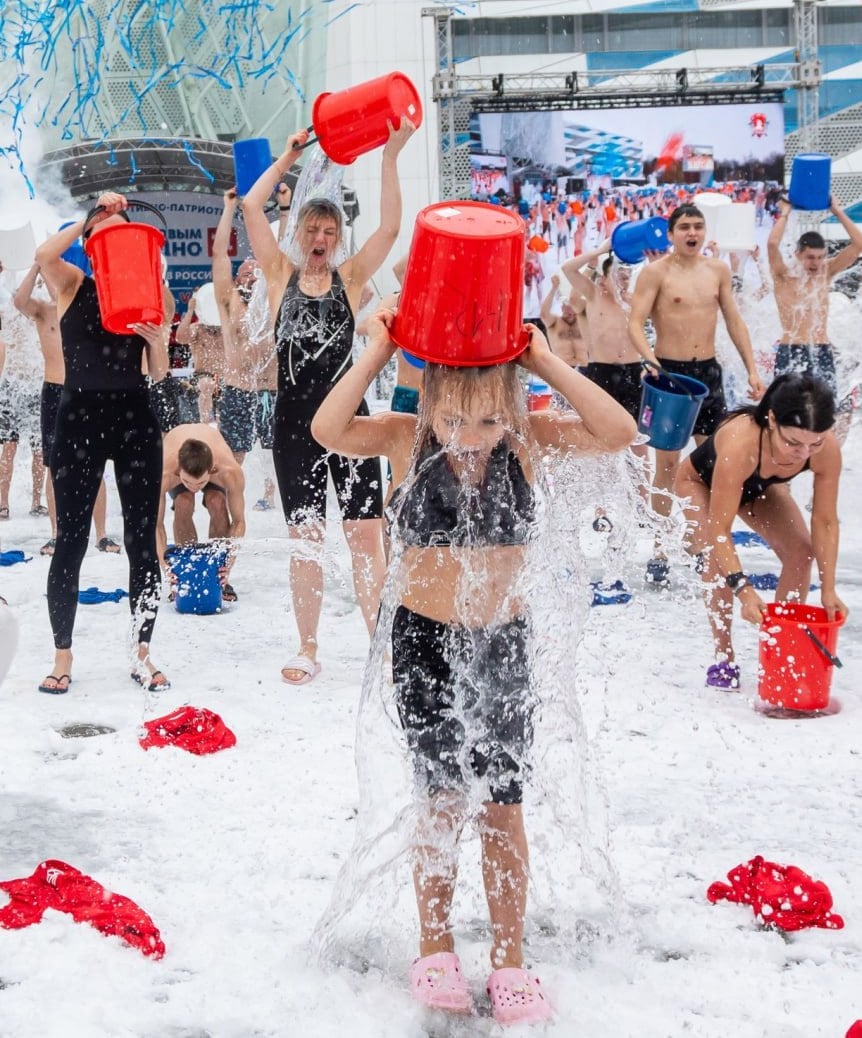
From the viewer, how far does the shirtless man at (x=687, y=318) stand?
242 inches

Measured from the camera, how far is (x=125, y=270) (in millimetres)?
4012

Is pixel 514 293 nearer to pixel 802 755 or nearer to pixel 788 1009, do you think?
pixel 788 1009

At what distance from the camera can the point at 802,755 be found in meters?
3.67

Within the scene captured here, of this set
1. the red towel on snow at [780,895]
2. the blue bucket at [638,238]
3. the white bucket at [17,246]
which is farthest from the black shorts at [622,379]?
the red towel on snow at [780,895]

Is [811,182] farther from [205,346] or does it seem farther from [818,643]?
[205,346]

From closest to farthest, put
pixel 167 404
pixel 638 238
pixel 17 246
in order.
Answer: pixel 638 238 → pixel 167 404 → pixel 17 246

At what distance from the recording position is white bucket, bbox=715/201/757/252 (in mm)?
11781

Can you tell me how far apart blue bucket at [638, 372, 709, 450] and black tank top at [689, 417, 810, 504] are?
1.10 meters

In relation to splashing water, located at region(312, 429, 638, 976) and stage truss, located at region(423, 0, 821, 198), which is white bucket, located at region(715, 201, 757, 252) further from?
splashing water, located at region(312, 429, 638, 976)

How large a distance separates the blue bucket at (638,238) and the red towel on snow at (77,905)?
494cm

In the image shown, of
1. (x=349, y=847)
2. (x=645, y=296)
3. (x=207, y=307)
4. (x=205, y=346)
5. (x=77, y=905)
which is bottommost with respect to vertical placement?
(x=349, y=847)

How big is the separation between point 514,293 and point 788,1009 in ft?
4.81

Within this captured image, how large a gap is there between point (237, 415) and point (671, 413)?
3127 millimetres

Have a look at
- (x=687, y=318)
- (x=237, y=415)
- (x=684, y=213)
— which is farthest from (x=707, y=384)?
(x=237, y=415)
